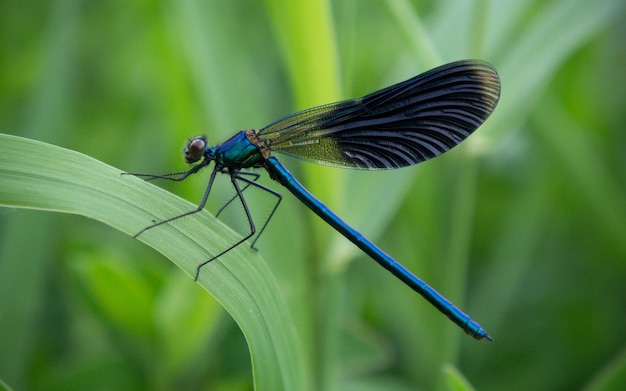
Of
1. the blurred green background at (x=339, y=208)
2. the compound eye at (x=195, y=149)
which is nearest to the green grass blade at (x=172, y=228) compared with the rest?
the blurred green background at (x=339, y=208)

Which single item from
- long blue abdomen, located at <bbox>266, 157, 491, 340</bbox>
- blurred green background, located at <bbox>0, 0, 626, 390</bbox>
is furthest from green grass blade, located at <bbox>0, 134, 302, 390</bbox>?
long blue abdomen, located at <bbox>266, 157, 491, 340</bbox>

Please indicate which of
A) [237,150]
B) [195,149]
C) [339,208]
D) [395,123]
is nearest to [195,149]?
[195,149]

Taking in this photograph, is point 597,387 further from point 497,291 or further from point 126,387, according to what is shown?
point 126,387

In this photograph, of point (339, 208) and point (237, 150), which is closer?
point (339, 208)

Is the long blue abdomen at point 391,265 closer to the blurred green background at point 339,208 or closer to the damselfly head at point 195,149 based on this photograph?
the blurred green background at point 339,208

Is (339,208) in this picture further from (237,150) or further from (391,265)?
(237,150)

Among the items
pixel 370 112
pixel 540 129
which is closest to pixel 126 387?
pixel 370 112
